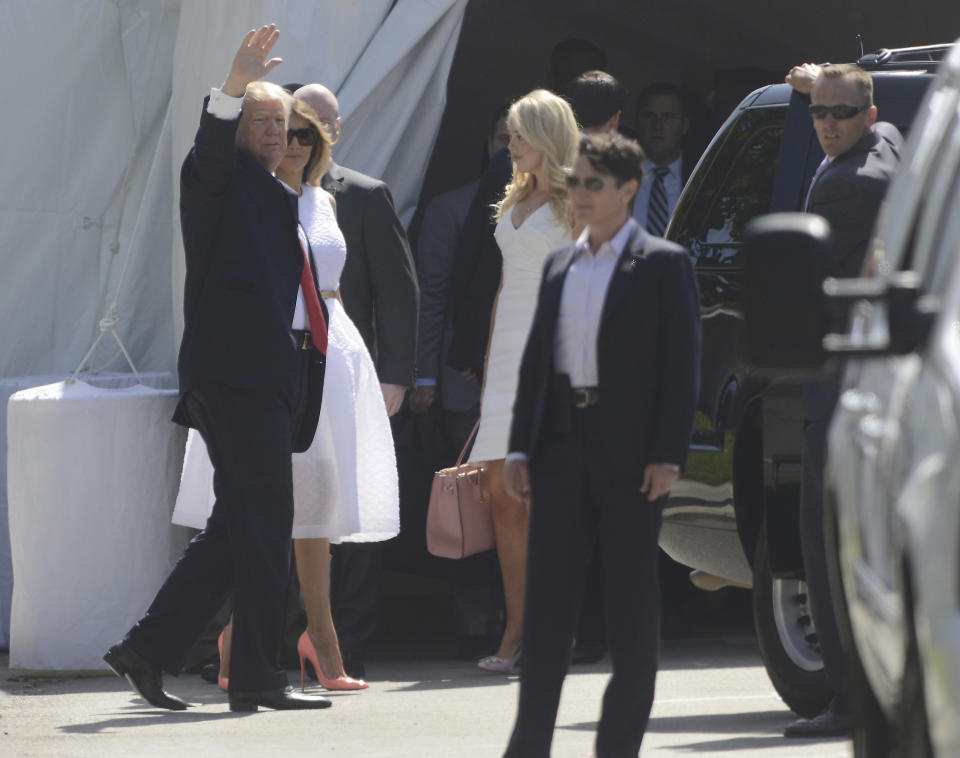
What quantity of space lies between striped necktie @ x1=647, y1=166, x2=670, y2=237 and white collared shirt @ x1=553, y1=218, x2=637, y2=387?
12.2ft

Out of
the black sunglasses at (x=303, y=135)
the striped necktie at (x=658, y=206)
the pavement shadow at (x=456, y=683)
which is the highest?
the black sunglasses at (x=303, y=135)

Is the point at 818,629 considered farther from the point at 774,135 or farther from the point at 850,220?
the point at 774,135

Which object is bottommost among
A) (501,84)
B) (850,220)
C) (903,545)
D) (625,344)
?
(903,545)

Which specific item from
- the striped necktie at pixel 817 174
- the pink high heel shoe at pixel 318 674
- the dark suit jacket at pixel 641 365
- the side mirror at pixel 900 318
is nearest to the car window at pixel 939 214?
the side mirror at pixel 900 318

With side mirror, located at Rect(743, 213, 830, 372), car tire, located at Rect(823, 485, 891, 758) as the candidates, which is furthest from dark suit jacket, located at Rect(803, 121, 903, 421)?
side mirror, located at Rect(743, 213, 830, 372)

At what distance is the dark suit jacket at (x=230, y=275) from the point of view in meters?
6.71

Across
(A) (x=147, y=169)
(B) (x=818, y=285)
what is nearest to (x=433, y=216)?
(A) (x=147, y=169)

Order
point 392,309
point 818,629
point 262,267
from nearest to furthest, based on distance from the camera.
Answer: point 818,629 → point 262,267 → point 392,309

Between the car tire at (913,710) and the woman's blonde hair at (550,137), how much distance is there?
4.62 m

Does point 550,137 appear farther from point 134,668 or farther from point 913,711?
point 913,711

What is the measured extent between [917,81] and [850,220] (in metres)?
0.93

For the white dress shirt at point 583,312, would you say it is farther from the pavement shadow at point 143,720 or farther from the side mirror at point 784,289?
the pavement shadow at point 143,720

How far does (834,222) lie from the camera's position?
6.24 metres

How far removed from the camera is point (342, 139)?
892 centimetres
